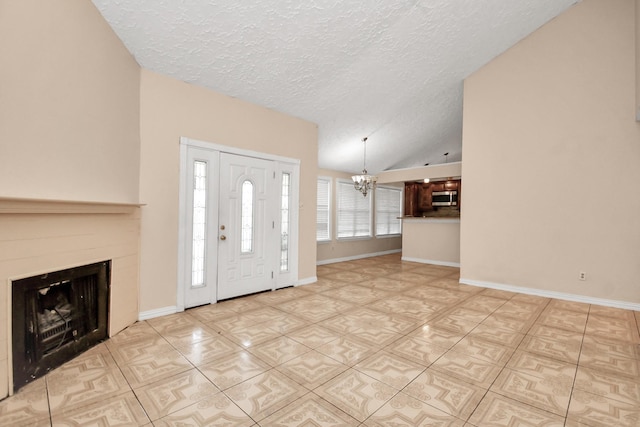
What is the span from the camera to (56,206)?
2.10 metres

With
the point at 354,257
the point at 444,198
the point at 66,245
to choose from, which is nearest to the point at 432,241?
the point at 354,257

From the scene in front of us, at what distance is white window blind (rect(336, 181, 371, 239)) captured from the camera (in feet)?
25.0

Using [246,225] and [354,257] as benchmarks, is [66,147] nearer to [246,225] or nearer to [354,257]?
[246,225]

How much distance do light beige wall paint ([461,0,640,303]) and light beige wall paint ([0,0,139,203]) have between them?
17.2ft

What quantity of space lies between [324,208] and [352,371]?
5.23 m

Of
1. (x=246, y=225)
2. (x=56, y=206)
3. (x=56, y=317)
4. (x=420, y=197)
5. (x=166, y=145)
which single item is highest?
(x=166, y=145)

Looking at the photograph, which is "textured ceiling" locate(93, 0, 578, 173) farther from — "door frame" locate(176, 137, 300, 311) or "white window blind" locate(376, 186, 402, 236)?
"white window blind" locate(376, 186, 402, 236)

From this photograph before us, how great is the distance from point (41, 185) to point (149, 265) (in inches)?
57.1

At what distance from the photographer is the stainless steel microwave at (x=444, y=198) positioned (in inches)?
353

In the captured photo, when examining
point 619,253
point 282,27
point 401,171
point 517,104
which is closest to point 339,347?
point 282,27

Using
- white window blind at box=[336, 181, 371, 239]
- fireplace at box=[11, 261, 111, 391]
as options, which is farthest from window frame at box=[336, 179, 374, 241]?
fireplace at box=[11, 261, 111, 391]

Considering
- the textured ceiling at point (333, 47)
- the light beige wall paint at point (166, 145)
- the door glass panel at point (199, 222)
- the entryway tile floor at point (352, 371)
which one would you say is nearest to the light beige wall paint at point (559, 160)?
the textured ceiling at point (333, 47)

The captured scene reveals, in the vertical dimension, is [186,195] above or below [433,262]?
above

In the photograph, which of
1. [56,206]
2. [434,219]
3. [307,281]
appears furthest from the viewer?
[434,219]
